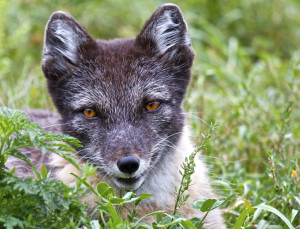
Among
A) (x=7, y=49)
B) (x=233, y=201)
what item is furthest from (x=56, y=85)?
(x=7, y=49)

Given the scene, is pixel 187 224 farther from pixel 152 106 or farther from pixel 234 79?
pixel 234 79

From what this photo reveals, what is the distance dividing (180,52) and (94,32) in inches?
253

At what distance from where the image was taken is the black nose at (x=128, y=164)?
15.6 ft

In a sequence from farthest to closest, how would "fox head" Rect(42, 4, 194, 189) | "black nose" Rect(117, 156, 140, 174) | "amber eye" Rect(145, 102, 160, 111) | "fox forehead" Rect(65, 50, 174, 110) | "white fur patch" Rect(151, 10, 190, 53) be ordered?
"white fur patch" Rect(151, 10, 190, 53) → "amber eye" Rect(145, 102, 160, 111) → "fox forehead" Rect(65, 50, 174, 110) → "fox head" Rect(42, 4, 194, 189) → "black nose" Rect(117, 156, 140, 174)

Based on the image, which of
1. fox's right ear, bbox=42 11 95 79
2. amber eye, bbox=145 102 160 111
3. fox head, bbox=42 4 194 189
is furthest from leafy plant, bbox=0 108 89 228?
fox's right ear, bbox=42 11 95 79

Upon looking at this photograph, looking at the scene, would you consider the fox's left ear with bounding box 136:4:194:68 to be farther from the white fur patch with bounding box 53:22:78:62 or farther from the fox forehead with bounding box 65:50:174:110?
the white fur patch with bounding box 53:22:78:62

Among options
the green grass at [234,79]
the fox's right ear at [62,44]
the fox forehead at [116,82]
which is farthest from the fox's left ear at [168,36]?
the green grass at [234,79]

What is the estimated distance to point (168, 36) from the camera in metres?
5.90

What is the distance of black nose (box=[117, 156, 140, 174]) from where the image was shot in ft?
15.6

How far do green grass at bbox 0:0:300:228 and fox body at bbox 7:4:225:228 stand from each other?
587 millimetres

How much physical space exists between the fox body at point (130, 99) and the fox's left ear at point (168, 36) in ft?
0.04

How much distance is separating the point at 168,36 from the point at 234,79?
13.0 feet

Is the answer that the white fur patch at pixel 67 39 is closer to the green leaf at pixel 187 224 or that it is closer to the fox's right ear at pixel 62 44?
the fox's right ear at pixel 62 44

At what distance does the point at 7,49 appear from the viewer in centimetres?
1042
